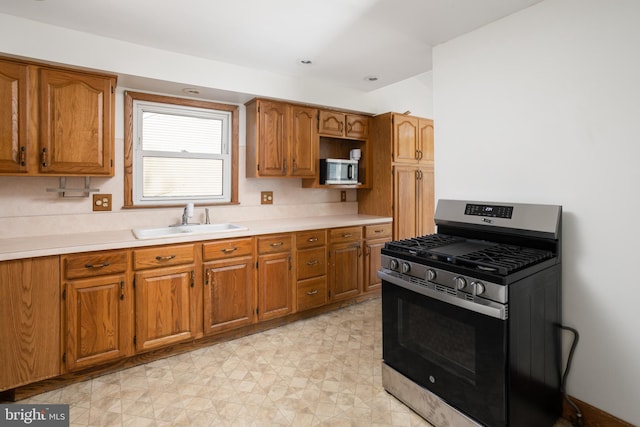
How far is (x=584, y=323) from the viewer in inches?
74.4

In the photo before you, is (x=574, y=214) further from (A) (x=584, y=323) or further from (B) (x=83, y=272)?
(B) (x=83, y=272)

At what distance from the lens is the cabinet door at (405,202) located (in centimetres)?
391

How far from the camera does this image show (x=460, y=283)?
5.45 ft

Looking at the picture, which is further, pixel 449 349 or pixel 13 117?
pixel 13 117

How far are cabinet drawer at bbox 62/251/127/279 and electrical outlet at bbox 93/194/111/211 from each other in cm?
68

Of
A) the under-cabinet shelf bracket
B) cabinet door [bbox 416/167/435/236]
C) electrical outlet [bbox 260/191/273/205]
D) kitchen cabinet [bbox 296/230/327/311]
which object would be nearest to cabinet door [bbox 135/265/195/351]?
the under-cabinet shelf bracket

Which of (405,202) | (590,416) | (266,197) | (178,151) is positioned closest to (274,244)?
(266,197)

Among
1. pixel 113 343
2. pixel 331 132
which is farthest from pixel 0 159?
pixel 331 132

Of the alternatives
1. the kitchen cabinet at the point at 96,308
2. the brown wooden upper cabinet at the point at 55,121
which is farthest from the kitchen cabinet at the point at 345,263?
the brown wooden upper cabinet at the point at 55,121

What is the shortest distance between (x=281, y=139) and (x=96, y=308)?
2.08 meters

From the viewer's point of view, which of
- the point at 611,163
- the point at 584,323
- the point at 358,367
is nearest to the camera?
the point at 611,163

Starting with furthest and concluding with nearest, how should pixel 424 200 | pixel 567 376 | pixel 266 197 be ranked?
pixel 424 200 < pixel 266 197 < pixel 567 376

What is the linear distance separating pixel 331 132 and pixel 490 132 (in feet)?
6.01

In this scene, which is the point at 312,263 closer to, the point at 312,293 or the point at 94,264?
the point at 312,293
